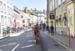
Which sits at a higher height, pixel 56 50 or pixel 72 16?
pixel 72 16

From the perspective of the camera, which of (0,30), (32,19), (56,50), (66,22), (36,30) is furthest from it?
(32,19)

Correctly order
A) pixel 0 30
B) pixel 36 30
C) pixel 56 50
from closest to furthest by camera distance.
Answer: pixel 56 50 → pixel 36 30 → pixel 0 30

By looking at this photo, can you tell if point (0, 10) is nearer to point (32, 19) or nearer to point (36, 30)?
point (36, 30)

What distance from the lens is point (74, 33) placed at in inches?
1467

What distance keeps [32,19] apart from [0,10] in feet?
353

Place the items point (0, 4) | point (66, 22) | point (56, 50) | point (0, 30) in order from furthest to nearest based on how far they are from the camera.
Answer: point (0, 4)
point (0, 30)
point (66, 22)
point (56, 50)

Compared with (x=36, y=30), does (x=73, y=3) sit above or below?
above

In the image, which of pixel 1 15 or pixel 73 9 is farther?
pixel 1 15

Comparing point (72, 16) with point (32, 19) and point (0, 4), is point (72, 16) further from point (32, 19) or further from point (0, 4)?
point (32, 19)

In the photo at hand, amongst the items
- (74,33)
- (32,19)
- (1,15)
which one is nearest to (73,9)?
(74,33)

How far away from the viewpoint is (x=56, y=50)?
65.3ft

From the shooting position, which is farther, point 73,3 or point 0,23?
point 0,23

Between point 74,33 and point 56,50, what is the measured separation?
17741 millimetres

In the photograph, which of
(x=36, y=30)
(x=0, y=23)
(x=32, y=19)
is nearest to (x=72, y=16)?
(x=36, y=30)
